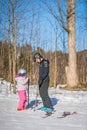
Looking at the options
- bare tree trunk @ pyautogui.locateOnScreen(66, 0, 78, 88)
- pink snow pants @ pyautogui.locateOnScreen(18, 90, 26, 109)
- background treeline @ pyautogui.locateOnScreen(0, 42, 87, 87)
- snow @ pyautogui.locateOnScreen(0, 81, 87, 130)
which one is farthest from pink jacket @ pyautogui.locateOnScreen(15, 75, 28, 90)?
background treeline @ pyautogui.locateOnScreen(0, 42, 87, 87)

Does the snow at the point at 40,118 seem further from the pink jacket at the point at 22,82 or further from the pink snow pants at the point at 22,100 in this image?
the pink jacket at the point at 22,82

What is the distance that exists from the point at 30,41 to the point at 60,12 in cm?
983

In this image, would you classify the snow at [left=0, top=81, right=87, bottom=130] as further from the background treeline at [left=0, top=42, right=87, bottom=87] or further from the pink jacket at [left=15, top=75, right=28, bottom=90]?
the background treeline at [left=0, top=42, right=87, bottom=87]

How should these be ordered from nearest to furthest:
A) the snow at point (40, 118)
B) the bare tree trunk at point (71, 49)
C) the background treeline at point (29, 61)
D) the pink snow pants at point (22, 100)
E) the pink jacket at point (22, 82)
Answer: the snow at point (40, 118), the pink snow pants at point (22, 100), the pink jacket at point (22, 82), the bare tree trunk at point (71, 49), the background treeline at point (29, 61)

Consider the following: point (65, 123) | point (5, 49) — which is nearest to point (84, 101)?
point (65, 123)

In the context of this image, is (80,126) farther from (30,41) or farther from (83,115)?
(30,41)

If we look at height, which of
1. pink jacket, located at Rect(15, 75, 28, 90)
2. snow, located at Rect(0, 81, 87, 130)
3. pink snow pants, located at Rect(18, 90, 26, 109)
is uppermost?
pink jacket, located at Rect(15, 75, 28, 90)

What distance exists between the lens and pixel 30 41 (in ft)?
81.1

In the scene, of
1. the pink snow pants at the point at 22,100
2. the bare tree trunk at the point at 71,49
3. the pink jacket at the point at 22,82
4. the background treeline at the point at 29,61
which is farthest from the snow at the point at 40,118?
the background treeline at the point at 29,61

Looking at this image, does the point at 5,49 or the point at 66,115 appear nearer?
the point at 66,115

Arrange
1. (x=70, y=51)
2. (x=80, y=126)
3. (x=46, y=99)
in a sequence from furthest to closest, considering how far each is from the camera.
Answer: (x=70, y=51)
(x=46, y=99)
(x=80, y=126)

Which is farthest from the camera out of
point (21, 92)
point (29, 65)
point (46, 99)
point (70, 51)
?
point (29, 65)

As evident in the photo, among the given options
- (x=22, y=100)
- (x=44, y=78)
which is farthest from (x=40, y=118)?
(x=22, y=100)

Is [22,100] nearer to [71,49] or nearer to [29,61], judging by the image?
[71,49]
